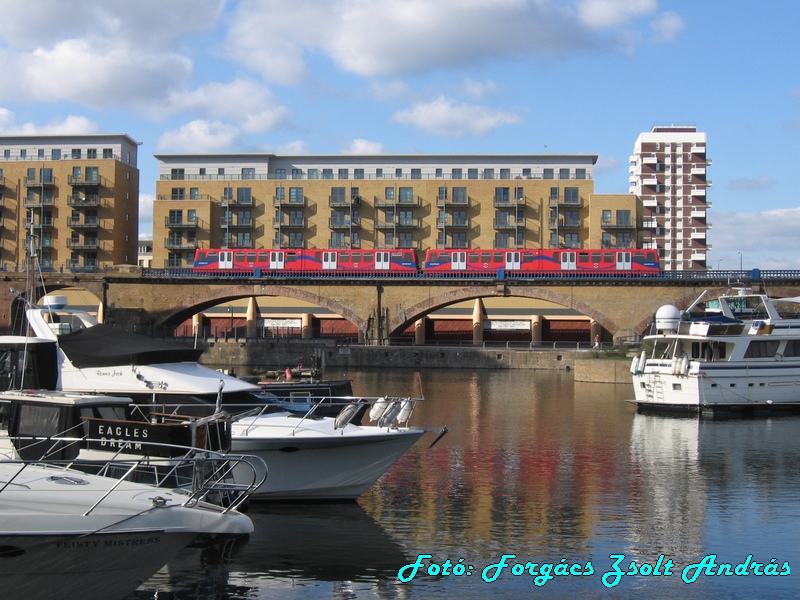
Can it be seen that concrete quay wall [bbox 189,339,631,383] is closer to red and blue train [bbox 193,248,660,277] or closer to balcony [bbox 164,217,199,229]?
red and blue train [bbox 193,248,660,277]

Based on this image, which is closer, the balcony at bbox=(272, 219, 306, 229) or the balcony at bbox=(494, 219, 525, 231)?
the balcony at bbox=(494, 219, 525, 231)

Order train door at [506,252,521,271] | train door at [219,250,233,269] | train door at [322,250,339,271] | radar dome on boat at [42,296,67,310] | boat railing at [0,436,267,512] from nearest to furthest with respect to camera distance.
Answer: boat railing at [0,436,267,512] → radar dome on boat at [42,296,67,310] → train door at [506,252,521,271] → train door at [322,250,339,271] → train door at [219,250,233,269]

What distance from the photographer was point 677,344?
139 feet

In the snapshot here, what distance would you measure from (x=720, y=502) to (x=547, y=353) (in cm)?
4966

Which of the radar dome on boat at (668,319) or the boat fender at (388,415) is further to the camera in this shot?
the radar dome on boat at (668,319)

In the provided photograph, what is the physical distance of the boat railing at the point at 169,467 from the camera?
14523 mm

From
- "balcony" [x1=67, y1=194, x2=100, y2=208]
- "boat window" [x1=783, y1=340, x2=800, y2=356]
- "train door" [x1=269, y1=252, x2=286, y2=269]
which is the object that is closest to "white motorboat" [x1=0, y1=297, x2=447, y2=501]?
"boat window" [x1=783, y1=340, x2=800, y2=356]

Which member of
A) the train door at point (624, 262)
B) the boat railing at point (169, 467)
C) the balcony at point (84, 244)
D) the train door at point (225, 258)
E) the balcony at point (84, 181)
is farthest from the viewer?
the balcony at point (84, 244)

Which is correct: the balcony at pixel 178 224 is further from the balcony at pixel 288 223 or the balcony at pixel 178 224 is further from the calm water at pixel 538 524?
the calm water at pixel 538 524

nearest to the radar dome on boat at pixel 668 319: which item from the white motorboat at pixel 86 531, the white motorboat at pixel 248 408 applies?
the white motorboat at pixel 248 408

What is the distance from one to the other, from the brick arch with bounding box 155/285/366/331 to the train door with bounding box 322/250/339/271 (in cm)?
312

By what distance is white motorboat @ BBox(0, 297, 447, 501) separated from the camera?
20.4 m

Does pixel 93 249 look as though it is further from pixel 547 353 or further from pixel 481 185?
pixel 547 353

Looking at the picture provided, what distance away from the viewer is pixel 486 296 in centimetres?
8188
